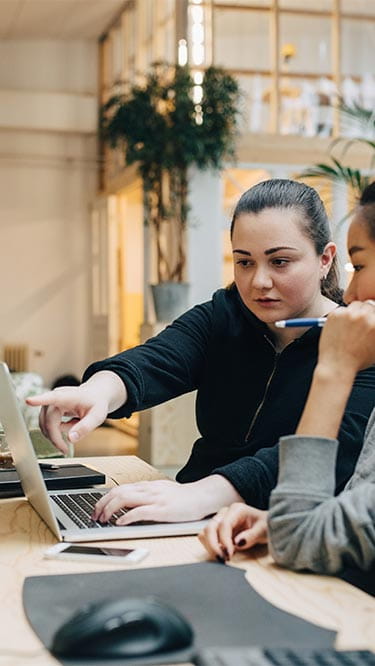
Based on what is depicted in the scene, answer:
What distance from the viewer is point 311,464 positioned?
1.18m

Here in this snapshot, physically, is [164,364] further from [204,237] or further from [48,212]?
[48,212]

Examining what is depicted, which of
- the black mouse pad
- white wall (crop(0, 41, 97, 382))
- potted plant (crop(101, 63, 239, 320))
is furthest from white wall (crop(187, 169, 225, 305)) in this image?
the black mouse pad

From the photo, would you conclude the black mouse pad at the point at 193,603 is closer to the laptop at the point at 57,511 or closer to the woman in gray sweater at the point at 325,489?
the woman in gray sweater at the point at 325,489

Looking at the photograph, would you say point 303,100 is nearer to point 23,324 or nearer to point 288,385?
point 23,324

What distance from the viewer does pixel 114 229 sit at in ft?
33.0

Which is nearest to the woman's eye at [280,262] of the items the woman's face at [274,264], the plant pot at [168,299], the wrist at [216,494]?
the woman's face at [274,264]

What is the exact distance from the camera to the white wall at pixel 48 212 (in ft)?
34.1

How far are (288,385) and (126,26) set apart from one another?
8.61 metres

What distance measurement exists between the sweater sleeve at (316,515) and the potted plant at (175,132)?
Result: 18.4 ft

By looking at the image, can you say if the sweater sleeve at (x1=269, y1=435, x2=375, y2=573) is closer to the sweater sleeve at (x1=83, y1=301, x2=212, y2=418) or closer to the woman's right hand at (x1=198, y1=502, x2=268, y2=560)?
the woman's right hand at (x1=198, y1=502, x2=268, y2=560)

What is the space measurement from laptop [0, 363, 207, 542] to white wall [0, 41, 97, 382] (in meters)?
9.00

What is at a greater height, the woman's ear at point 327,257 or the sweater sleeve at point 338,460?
the woman's ear at point 327,257

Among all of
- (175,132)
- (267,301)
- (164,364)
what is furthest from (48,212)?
(267,301)

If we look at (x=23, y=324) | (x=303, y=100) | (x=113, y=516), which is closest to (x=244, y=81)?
(x=303, y=100)
